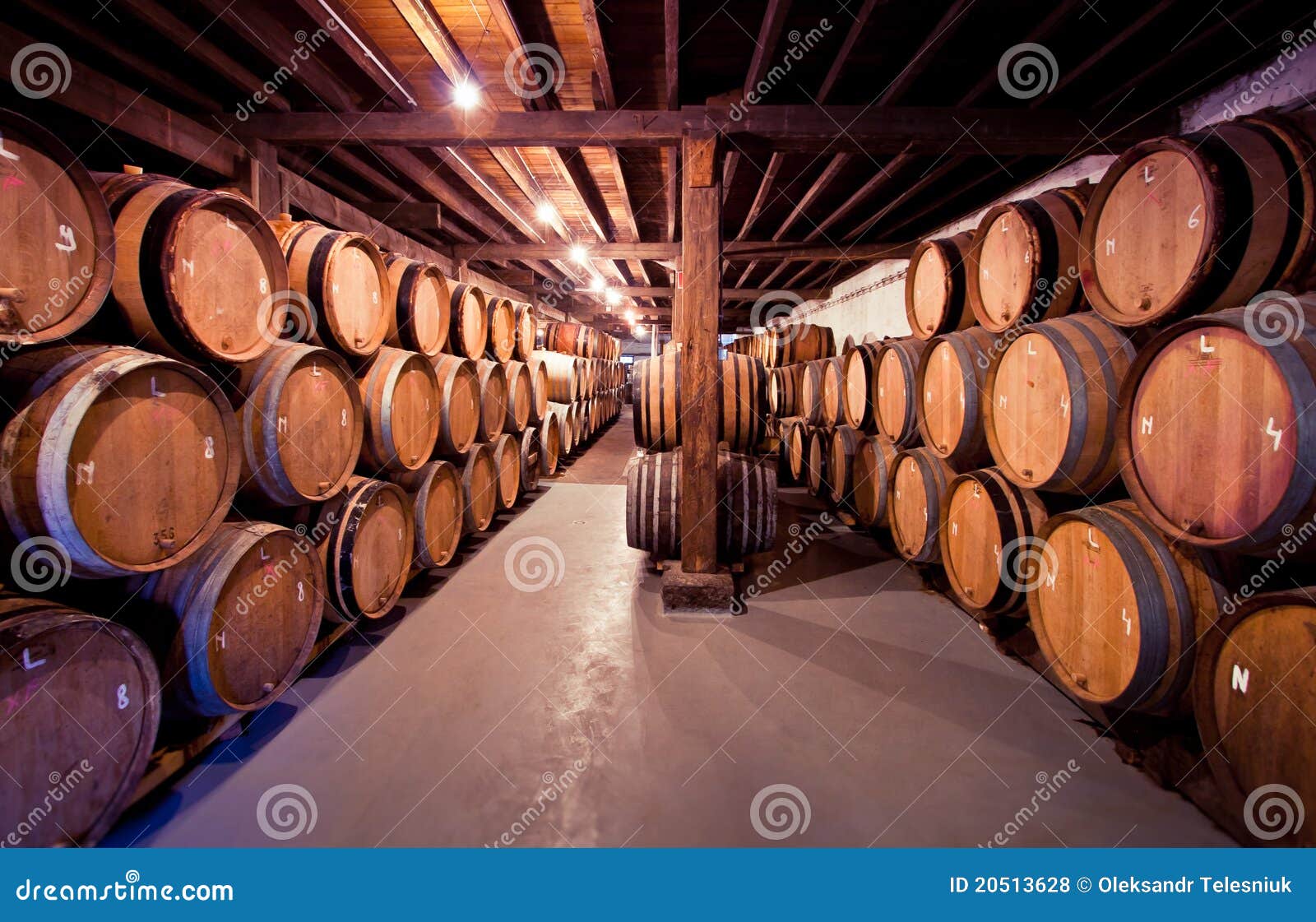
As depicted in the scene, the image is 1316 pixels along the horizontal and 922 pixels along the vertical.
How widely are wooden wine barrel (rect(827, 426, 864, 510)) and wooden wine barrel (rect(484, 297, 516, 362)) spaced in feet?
12.3

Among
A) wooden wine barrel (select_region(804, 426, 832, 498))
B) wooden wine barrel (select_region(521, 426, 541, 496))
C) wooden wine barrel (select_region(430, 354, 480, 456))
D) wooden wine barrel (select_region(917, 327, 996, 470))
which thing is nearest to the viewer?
wooden wine barrel (select_region(917, 327, 996, 470))

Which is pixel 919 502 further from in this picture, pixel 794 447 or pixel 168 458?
pixel 168 458

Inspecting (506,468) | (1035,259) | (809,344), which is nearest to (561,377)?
(506,468)

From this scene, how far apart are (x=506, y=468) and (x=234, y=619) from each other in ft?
13.0

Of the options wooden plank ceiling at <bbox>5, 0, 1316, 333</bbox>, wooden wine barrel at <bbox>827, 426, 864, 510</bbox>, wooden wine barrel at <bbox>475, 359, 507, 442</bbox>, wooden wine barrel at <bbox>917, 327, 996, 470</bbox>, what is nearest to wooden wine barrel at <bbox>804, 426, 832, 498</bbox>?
wooden wine barrel at <bbox>827, 426, 864, 510</bbox>

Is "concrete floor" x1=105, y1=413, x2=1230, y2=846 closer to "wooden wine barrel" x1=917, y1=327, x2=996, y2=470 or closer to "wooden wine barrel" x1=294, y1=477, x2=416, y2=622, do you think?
"wooden wine barrel" x1=294, y1=477, x2=416, y2=622

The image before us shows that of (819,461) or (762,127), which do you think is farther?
(819,461)

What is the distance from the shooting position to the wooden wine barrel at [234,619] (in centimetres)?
224

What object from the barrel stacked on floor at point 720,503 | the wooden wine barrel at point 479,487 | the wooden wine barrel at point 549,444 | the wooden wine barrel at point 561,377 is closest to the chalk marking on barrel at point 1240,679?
the barrel stacked on floor at point 720,503

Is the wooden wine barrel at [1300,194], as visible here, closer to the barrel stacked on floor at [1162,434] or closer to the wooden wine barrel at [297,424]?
the barrel stacked on floor at [1162,434]

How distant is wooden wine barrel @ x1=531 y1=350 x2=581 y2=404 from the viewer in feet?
31.2

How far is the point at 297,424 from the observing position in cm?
291

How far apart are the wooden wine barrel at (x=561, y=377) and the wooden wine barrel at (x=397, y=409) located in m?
4.88

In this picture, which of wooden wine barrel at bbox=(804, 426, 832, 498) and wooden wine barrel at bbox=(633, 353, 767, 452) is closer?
wooden wine barrel at bbox=(633, 353, 767, 452)
